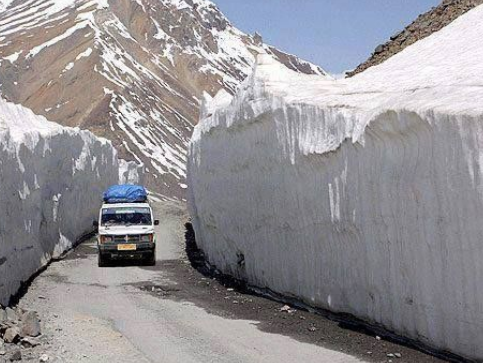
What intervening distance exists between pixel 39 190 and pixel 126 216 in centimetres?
331

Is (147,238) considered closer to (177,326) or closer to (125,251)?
(125,251)

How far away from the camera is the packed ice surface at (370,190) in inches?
370

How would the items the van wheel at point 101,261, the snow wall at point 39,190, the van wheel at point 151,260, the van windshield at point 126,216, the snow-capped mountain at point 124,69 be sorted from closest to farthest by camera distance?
the snow wall at point 39,190 < the van wheel at point 101,261 < the van wheel at point 151,260 < the van windshield at point 126,216 < the snow-capped mountain at point 124,69

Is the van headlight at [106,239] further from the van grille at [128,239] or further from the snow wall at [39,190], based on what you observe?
the snow wall at [39,190]

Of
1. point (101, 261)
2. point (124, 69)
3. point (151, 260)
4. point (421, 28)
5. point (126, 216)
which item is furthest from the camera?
point (124, 69)

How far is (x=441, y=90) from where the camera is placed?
10.6m

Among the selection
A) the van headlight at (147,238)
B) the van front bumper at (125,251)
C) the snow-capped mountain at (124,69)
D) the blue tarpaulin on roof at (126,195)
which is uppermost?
→ the snow-capped mountain at (124,69)

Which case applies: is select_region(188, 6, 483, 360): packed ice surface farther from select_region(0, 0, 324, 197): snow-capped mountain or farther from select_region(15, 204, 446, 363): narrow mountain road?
select_region(0, 0, 324, 197): snow-capped mountain

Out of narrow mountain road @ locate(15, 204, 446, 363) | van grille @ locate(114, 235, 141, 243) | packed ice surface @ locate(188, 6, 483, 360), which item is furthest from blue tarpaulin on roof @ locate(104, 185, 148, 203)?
Answer: packed ice surface @ locate(188, 6, 483, 360)

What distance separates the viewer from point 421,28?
28766 mm

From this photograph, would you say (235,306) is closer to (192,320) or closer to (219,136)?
(192,320)

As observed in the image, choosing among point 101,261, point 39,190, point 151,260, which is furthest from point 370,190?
point 101,261

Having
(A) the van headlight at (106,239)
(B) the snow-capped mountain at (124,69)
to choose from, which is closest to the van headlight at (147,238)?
(A) the van headlight at (106,239)

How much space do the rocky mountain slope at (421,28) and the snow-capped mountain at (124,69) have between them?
228ft
